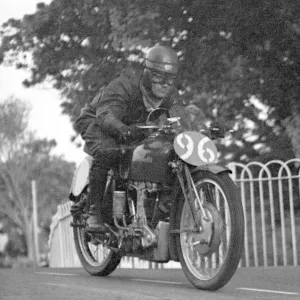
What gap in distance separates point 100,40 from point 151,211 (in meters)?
9.45

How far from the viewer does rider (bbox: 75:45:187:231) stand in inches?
303

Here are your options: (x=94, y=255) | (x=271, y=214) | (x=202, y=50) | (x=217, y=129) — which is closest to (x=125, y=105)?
(x=217, y=129)

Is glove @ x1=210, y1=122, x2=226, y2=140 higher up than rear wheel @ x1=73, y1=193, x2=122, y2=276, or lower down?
higher up

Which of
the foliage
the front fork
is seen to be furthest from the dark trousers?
the foliage

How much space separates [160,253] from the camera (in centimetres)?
748

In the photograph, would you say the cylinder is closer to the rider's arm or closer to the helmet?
the rider's arm

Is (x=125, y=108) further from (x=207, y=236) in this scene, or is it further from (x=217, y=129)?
(x=207, y=236)

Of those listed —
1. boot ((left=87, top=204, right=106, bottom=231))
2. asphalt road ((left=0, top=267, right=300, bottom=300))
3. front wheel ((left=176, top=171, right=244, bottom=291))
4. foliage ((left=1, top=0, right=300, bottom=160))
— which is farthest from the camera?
foliage ((left=1, top=0, right=300, bottom=160))

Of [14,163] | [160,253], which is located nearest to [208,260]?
[160,253]

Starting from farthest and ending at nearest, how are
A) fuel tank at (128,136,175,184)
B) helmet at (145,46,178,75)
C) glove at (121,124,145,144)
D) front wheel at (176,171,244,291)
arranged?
helmet at (145,46,178,75) → glove at (121,124,145,144) → fuel tank at (128,136,175,184) → front wheel at (176,171,244,291)

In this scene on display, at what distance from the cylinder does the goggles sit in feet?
3.03

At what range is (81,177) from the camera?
883cm

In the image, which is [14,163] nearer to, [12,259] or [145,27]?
[12,259]

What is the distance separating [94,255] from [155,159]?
1892mm
